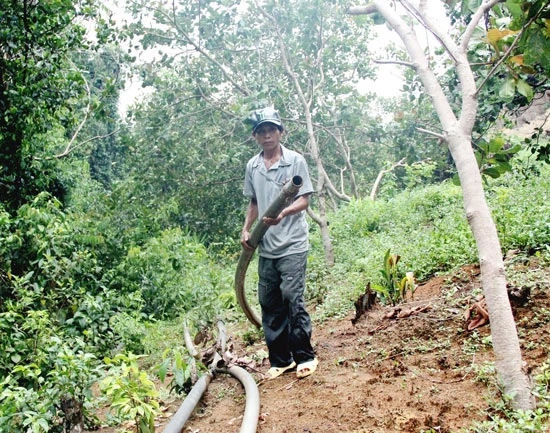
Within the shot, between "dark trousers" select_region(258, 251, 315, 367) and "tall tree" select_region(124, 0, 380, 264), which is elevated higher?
"tall tree" select_region(124, 0, 380, 264)

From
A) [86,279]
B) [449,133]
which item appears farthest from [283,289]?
[86,279]

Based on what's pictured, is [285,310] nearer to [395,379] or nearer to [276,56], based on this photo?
[395,379]

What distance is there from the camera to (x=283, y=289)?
352 centimetres

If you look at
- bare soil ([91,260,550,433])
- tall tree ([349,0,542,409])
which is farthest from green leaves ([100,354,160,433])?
tall tree ([349,0,542,409])

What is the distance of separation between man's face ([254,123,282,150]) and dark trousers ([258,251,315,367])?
847 mm

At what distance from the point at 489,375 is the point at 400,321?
4.17 feet

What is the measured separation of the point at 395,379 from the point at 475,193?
4.13 feet

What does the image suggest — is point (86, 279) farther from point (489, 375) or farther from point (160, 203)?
point (489, 375)

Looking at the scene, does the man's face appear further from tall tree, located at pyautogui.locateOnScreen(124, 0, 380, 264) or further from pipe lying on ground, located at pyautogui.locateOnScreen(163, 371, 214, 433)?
tall tree, located at pyautogui.locateOnScreen(124, 0, 380, 264)

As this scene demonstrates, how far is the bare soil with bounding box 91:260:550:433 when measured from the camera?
2430 mm

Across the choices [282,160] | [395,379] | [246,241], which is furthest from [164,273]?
[395,379]

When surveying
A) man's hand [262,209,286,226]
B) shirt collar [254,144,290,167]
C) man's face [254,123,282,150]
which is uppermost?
man's face [254,123,282,150]

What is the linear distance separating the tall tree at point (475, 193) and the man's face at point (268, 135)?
1252 mm

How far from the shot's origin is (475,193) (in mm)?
2234
